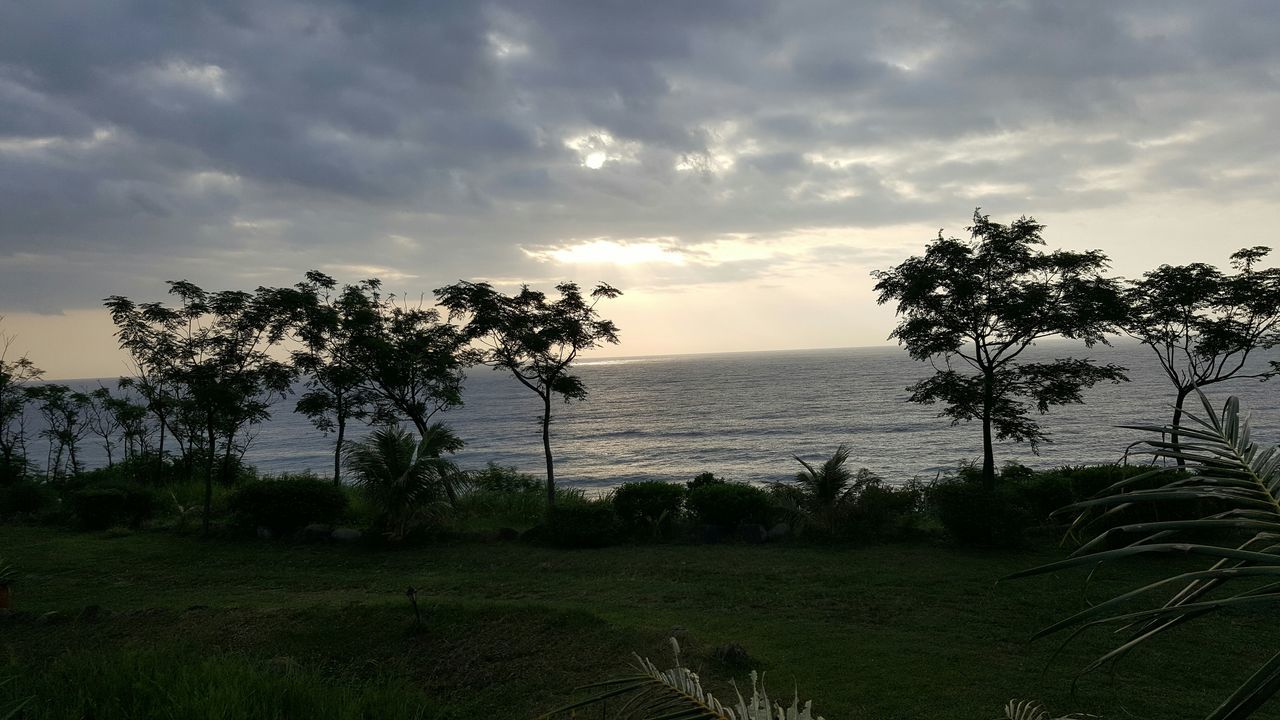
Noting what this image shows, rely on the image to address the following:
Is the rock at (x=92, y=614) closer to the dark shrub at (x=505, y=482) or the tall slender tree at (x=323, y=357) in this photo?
the tall slender tree at (x=323, y=357)

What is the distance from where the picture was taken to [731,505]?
44.7ft

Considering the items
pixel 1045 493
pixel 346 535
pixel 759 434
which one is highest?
pixel 1045 493

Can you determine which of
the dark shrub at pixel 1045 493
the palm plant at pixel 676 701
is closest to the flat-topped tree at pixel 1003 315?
the dark shrub at pixel 1045 493

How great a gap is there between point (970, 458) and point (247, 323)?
3821cm

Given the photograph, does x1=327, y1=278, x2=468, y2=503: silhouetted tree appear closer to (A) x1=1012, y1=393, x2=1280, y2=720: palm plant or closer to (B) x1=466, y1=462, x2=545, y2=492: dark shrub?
(B) x1=466, y1=462, x2=545, y2=492: dark shrub

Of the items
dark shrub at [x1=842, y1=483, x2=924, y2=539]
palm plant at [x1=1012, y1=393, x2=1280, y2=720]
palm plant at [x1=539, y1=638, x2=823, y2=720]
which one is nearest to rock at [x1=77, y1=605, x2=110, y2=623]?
palm plant at [x1=539, y1=638, x2=823, y2=720]

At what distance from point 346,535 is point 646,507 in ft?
21.4

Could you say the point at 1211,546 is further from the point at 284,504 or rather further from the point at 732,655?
the point at 284,504

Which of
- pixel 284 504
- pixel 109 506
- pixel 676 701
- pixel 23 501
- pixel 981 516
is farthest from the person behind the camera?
pixel 23 501

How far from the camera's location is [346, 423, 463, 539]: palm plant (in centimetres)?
1414

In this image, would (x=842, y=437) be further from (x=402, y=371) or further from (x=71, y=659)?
(x=71, y=659)

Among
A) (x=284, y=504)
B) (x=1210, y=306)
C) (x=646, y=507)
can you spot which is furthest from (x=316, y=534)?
(x=1210, y=306)

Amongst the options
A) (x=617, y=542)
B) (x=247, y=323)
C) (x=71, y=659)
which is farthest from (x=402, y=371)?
(x=71, y=659)

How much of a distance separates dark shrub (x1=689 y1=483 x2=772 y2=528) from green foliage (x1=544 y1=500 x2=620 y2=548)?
74.0 inches
